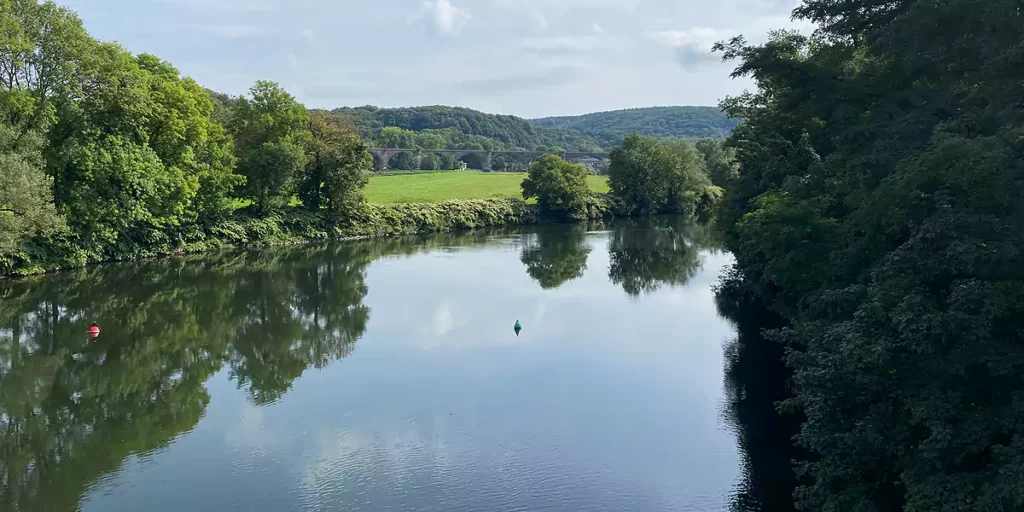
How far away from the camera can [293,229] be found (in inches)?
2264

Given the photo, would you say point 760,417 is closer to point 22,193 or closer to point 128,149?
point 22,193

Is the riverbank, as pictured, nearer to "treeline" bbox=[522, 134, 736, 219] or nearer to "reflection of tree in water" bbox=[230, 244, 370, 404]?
"treeline" bbox=[522, 134, 736, 219]

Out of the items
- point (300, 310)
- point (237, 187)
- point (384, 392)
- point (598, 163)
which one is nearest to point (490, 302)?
point (300, 310)

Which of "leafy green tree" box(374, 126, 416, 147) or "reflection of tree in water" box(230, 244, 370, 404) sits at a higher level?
"leafy green tree" box(374, 126, 416, 147)

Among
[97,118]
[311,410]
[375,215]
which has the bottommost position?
[311,410]

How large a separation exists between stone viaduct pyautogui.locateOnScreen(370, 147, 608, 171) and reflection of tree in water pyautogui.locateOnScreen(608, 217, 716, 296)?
49.3m

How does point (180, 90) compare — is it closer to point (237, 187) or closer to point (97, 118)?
point (97, 118)

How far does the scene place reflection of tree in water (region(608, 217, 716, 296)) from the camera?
39594 mm

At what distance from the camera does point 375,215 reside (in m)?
64.4

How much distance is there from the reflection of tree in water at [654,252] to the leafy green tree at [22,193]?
93.2 ft

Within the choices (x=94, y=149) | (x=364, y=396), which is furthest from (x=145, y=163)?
(x=364, y=396)

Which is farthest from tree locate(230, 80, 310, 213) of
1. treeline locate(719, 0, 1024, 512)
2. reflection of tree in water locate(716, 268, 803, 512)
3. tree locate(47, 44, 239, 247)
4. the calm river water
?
treeline locate(719, 0, 1024, 512)

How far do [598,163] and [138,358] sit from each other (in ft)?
470

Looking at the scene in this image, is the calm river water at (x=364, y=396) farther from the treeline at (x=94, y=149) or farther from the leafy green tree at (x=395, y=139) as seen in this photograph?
the leafy green tree at (x=395, y=139)
